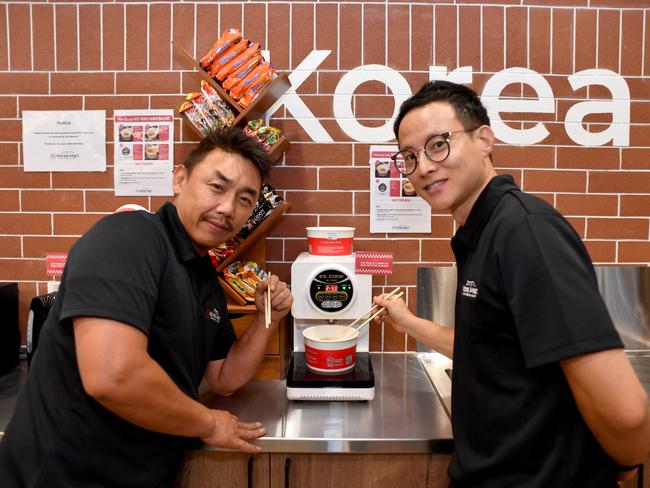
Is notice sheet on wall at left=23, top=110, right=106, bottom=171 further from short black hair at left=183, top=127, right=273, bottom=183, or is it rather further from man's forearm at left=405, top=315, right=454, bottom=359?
man's forearm at left=405, top=315, right=454, bottom=359

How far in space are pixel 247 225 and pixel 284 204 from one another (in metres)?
0.16

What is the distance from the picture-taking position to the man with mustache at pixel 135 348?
0.94 meters

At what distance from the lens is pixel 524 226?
922mm

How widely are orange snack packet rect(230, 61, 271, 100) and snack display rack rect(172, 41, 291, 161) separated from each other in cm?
2

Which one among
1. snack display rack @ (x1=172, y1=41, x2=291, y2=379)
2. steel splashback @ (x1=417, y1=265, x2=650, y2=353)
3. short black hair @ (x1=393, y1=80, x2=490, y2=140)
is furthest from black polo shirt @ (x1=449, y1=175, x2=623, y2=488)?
steel splashback @ (x1=417, y1=265, x2=650, y2=353)

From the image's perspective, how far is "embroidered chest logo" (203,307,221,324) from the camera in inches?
52.0

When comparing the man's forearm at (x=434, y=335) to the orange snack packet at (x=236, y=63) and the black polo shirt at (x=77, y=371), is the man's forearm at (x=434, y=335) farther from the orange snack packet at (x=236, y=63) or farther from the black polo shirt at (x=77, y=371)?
the orange snack packet at (x=236, y=63)

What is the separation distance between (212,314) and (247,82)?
2.88ft

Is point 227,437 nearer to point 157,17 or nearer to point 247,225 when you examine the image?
point 247,225

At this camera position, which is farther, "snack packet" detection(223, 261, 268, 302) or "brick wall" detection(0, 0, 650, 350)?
"brick wall" detection(0, 0, 650, 350)

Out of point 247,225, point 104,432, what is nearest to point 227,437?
point 104,432

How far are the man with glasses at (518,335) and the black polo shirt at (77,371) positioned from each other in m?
0.70

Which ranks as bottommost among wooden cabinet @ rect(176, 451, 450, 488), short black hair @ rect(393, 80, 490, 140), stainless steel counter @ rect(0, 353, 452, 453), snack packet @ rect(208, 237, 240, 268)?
wooden cabinet @ rect(176, 451, 450, 488)

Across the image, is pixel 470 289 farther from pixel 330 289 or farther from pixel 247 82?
pixel 247 82
